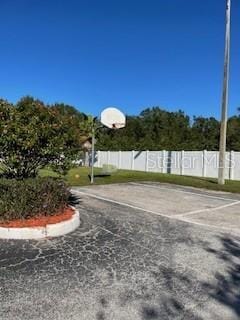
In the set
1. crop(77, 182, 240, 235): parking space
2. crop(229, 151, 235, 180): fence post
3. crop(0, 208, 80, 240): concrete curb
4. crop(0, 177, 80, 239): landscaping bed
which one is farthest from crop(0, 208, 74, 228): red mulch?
crop(229, 151, 235, 180): fence post

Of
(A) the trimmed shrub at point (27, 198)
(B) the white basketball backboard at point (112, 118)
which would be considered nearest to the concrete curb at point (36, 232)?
(A) the trimmed shrub at point (27, 198)

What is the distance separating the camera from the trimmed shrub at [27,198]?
24.8 feet

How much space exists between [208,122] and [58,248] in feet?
168

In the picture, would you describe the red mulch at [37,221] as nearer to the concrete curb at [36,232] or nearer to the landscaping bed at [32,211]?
the landscaping bed at [32,211]

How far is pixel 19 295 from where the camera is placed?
15.8 ft

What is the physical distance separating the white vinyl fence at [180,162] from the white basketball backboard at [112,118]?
22.0 ft

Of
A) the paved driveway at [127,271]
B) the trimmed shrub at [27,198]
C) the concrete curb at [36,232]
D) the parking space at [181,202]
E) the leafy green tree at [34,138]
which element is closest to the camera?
the paved driveway at [127,271]

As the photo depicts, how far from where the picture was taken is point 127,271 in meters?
5.83

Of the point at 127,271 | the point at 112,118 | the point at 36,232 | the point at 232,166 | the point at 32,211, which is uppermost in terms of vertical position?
the point at 112,118

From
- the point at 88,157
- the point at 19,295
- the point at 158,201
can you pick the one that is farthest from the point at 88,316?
the point at 88,157

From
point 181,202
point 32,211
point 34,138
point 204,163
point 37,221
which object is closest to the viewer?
point 37,221

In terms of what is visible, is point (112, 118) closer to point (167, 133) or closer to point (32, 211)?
point (32, 211)

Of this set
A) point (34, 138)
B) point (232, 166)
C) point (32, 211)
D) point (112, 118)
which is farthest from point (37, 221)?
point (232, 166)

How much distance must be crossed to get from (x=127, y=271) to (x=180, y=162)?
927 inches
